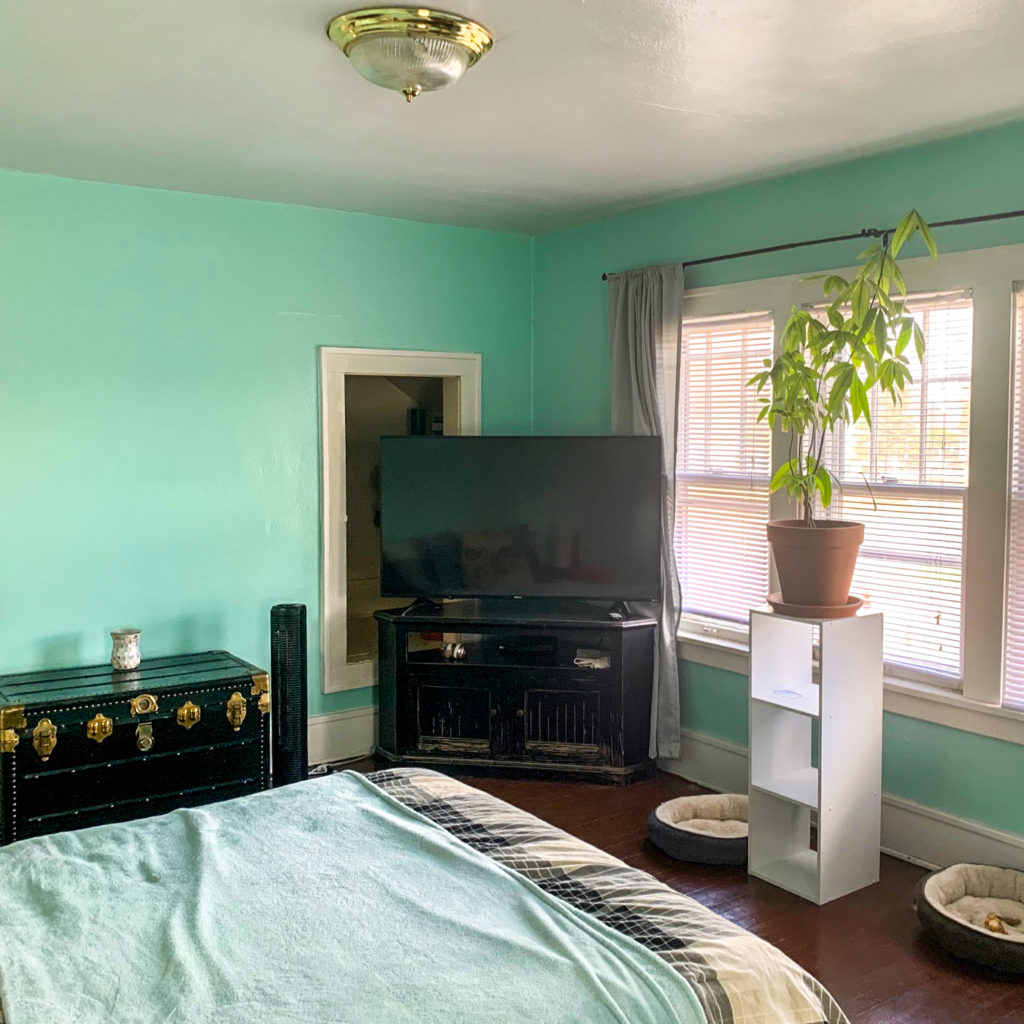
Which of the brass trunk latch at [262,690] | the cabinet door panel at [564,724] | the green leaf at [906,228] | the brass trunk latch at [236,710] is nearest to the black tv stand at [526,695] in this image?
the cabinet door panel at [564,724]

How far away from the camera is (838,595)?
11.0ft

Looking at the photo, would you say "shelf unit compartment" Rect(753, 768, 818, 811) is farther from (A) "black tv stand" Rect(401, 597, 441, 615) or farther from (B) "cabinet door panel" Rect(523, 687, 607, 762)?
(A) "black tv stand" Rect(401, 597, 441, 615)

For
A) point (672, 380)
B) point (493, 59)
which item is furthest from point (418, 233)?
point (493, 59)

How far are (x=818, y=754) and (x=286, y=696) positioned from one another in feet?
6.87

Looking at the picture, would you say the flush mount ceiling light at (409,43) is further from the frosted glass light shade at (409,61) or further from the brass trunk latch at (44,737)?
the brass trunk latch at (44,737)

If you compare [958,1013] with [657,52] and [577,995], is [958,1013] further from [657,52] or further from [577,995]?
[657,52]

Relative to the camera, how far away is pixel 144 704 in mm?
3670

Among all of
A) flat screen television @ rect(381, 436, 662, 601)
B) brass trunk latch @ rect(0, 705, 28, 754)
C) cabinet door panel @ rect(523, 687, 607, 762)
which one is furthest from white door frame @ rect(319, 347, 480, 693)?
brass trunk latch @ rect(0, 705, 28, 754)

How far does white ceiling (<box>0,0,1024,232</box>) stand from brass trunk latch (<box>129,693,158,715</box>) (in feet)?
6.30

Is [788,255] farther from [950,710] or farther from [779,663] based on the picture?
[950,710]

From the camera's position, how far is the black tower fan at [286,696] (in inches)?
165

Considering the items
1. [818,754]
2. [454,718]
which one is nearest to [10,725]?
[454,718]

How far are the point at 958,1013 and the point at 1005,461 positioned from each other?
5.47 ft

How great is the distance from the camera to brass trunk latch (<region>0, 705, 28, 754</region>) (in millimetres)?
3426
